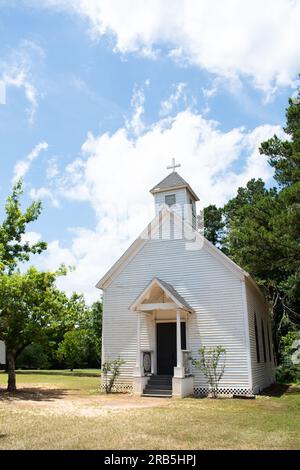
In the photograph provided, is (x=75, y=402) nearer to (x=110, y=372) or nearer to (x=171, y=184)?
(x=110, y=372)

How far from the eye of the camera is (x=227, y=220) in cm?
Answer: 3559

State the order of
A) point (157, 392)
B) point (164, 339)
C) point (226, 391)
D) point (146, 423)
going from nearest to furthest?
point (146, 423)
point (157, 392)
point (226, 391)
point (164, 339)

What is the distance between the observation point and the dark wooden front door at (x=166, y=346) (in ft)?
61.2

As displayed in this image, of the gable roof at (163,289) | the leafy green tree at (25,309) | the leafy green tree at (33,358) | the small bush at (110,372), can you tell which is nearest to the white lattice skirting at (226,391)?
the gable roof at (163,289)

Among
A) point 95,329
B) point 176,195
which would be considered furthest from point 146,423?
point 95,329

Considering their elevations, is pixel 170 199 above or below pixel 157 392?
above

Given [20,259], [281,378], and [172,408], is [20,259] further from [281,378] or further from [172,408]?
[281,378]

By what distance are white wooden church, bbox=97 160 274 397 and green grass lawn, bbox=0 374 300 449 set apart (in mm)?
1731

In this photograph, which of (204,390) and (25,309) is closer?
(25,309)

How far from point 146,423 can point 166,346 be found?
9.13 m

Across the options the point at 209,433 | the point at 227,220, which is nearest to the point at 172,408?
the point at 209,433

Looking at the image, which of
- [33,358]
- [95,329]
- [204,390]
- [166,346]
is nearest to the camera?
[204,390]

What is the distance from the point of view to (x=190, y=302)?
18.5 m

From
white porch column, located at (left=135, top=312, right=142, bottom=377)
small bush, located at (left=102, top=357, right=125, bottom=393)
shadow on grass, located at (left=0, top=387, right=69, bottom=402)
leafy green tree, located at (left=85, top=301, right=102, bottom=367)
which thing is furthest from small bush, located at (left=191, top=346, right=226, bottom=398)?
leafy green tree, located at (left=85, top=301, right=102, bottom=367)
